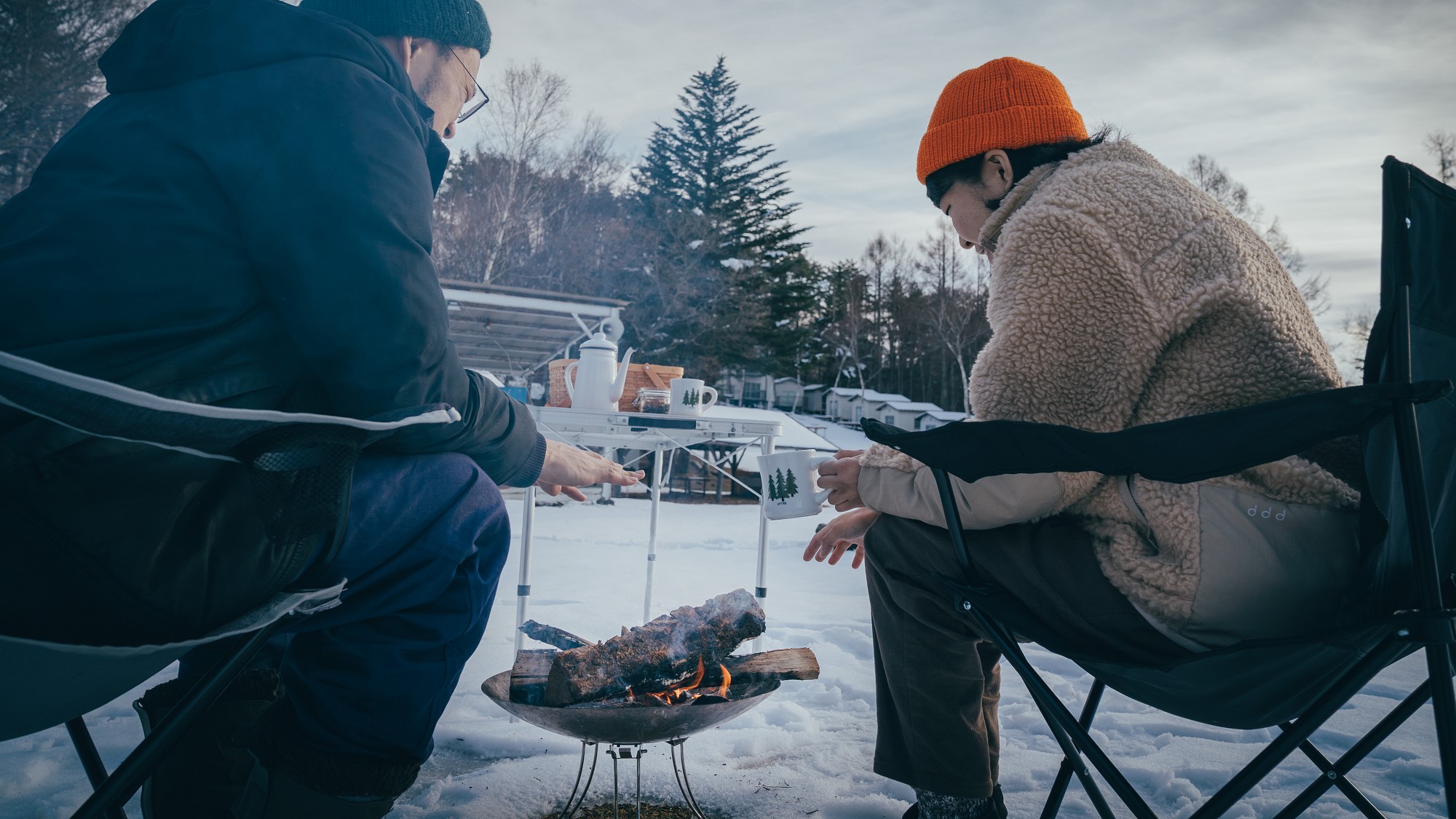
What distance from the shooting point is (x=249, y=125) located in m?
0.91

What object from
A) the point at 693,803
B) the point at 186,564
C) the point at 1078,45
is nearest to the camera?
the point at 186,564

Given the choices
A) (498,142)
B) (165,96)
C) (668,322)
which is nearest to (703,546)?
(165,96)

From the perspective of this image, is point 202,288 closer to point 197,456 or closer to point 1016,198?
point 197,456

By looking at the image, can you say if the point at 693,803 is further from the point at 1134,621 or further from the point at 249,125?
the point at 249,125

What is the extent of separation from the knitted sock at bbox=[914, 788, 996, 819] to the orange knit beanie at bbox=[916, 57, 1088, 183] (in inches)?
50.3

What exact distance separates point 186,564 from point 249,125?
547 millimetres

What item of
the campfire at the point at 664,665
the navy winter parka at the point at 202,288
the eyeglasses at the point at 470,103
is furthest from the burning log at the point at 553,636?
the eyeglasses at the point at 470,103

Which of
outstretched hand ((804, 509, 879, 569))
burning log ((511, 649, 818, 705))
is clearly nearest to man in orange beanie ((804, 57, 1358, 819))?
outstretched hand ((804, 509, 879, 569))

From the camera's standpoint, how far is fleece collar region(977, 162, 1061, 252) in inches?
54.5

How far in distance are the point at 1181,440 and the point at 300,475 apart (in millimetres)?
993

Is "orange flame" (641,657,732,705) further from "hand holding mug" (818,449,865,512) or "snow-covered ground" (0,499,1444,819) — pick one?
"hand holding mug" (818,449,865,512)

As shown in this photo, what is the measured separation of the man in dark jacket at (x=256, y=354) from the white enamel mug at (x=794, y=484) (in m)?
0.67

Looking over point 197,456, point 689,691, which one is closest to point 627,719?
point 689,691

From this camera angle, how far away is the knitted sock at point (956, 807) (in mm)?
1308
